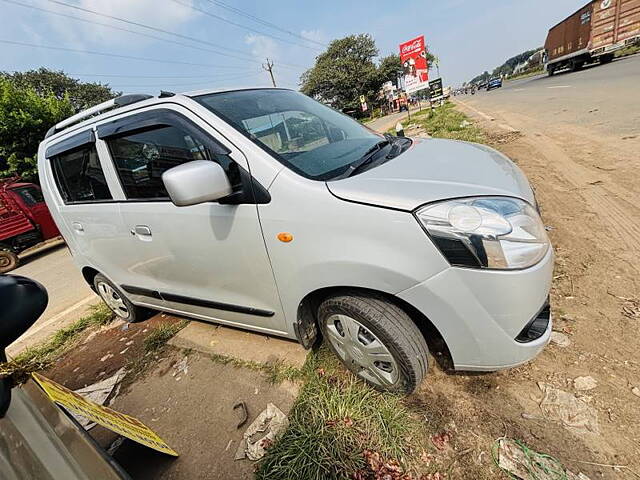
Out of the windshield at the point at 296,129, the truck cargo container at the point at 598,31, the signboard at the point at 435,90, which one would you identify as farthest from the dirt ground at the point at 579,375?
the truck cargo container at the point at 598,31

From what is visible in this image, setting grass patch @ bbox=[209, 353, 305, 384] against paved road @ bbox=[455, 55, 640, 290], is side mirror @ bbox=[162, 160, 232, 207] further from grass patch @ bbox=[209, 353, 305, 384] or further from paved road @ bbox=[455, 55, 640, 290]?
paved road @ bbox=[455, 55, 640, 290]

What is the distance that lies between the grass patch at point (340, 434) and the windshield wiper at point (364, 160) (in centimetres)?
117

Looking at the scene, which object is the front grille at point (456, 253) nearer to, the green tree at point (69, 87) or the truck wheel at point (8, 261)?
the truck wheel at point (8, 261)

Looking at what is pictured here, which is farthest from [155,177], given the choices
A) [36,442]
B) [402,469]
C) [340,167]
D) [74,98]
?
[74,98]

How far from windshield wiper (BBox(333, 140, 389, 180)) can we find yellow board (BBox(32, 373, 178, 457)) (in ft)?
4.70

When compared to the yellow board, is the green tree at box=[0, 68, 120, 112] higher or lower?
higher

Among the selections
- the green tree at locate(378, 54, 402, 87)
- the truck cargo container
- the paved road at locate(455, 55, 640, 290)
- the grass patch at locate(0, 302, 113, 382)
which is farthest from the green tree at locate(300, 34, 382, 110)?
the grass patch at locate(0, 302, 113, 382)

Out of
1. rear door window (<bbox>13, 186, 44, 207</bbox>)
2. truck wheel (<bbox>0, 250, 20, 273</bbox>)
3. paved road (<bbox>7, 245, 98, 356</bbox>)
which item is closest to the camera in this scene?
paved road (<bbox>7, 245, 98, 356</bbox>)

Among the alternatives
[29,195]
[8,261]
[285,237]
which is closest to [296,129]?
[285,237]

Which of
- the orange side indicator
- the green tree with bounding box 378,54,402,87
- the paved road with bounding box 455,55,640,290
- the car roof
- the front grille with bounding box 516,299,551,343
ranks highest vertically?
the green tree with bounding box 378,54,402,87

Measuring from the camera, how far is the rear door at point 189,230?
1.75 meters

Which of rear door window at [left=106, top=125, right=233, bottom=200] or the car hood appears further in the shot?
rear door window at [left=106, top=125, right=233, bottom=200]

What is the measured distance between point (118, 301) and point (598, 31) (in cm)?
2725

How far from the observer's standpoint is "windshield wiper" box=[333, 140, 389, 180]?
1.63 metres
